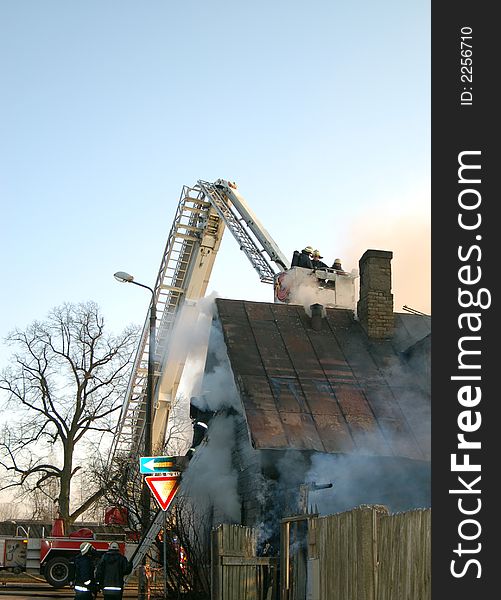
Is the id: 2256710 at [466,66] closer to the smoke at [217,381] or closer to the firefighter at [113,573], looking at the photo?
the firefighter at [113,573]

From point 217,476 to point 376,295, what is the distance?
515cm

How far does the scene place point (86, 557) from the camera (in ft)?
46.9

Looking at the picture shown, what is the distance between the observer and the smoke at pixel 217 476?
17.6 meters

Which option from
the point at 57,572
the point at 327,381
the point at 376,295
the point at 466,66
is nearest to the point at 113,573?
the point at 327,381

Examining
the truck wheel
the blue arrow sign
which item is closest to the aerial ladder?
the truck wheel

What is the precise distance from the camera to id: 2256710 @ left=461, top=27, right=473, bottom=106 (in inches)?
322

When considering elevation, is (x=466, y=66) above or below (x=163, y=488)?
above

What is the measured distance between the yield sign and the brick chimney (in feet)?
21.3

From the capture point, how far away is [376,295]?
19094mm

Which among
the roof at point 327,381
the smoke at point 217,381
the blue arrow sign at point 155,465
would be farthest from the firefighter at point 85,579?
the smoke at point 217,381

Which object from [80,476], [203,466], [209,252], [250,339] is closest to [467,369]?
[250,339]

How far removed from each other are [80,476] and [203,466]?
81.5ft

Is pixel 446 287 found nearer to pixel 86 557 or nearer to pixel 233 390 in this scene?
pixel 86 557

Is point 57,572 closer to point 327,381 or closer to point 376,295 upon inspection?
point 327,381
